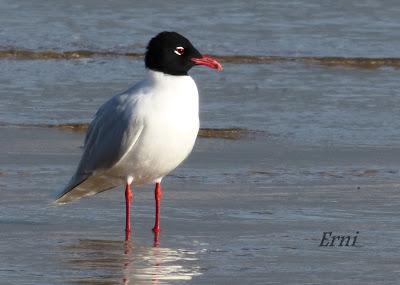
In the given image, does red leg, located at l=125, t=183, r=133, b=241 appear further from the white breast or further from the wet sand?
the white breast

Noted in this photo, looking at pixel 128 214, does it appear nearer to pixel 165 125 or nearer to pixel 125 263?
pixel 165 125

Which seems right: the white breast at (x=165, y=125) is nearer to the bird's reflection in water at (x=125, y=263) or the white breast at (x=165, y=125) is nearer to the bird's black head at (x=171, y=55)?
the bird's black head at (x=171, y=55)

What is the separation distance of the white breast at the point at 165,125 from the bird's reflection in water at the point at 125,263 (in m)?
0.76

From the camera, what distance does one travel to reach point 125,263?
705cm

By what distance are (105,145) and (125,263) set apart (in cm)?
150

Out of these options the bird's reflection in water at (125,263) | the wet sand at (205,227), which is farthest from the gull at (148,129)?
the bird's reflection in water at (125,263)

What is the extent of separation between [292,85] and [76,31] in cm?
560

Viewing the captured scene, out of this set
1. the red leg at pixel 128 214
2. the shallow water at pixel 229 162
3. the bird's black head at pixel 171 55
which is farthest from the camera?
the bird's black head at pixel 171 55

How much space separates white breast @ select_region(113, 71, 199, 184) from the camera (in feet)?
26.6

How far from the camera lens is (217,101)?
44.4ft

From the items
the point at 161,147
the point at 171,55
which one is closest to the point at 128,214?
the point at 161,147

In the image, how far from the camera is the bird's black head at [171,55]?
27.6 ft

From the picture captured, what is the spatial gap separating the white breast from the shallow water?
392mm

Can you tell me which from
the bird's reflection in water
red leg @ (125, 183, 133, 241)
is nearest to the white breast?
red leg @ (125, 183, 133, 241)
